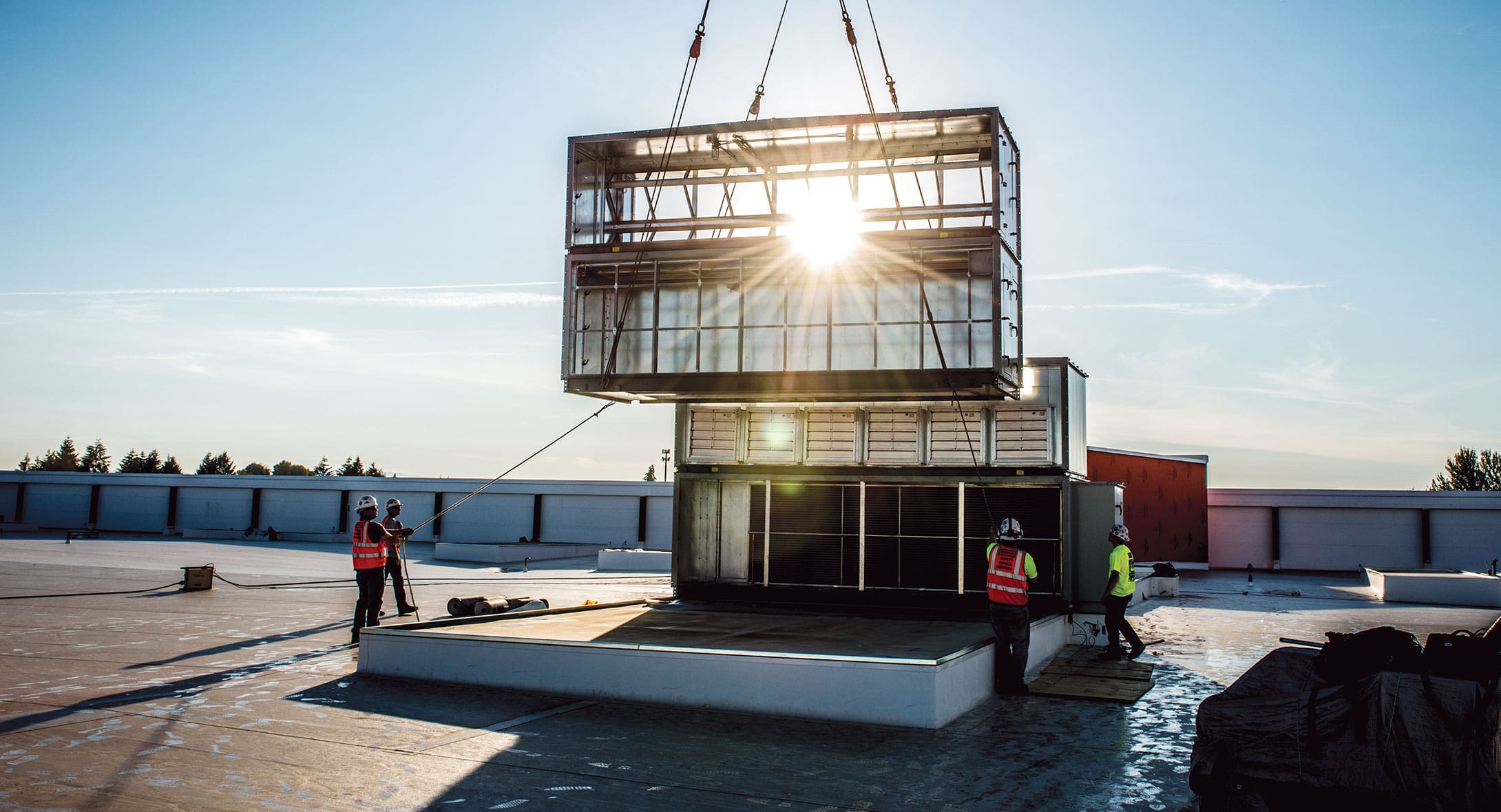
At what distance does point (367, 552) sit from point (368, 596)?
0.63 metres

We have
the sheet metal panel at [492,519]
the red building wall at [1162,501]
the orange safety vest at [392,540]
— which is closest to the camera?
the orange safety vest at [392,540]

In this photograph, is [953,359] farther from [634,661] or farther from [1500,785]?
[1500,785]

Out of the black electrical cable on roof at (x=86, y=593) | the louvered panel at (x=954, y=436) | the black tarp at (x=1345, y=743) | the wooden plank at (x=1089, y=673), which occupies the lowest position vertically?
the wooden plank at (x=1089, y=673)

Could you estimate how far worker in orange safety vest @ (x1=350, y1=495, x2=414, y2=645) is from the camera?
588 inches

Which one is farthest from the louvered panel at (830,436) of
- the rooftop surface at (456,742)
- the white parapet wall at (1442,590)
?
the white parapet wall at (1442,590)

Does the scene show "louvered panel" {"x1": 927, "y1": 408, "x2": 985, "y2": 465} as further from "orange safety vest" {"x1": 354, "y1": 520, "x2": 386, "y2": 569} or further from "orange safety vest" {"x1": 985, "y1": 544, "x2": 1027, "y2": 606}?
"orange safety vest" {"x1": 354, "y1": 520, "x2": 386, "y2": 569}

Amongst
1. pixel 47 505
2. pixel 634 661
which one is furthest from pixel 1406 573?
pixel 47 505

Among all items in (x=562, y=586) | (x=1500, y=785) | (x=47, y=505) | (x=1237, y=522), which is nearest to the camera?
(x=1500, y=785)

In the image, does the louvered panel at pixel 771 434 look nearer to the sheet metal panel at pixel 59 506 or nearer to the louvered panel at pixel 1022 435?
the louvered panel at pixel 1022 435

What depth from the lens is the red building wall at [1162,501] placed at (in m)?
36.5

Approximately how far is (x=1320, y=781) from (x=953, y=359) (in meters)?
10.3

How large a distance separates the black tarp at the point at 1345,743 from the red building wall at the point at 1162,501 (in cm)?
3016

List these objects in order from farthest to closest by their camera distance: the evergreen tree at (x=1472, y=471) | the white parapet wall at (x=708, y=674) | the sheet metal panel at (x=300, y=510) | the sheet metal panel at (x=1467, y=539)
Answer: the evergreen tree at (x=1472, y=471), the sheet metal panel at (x=300, y=510), the sheet metal panel at (x=1467, y=539), the white parapet wall at (x=708, y=674)

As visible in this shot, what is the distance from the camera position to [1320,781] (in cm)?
636
